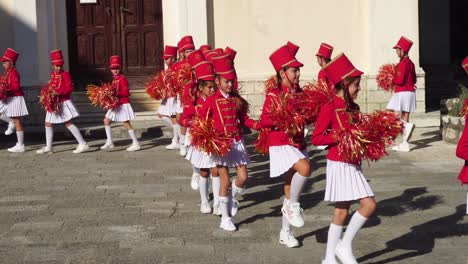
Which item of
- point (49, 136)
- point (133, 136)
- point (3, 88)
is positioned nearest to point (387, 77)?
point (133, 136)

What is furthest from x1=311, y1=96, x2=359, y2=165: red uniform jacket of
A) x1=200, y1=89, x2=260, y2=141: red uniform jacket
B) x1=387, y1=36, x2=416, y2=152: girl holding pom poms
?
x1=387, y1=36, x2=416, y2=152: girl holding pom poms

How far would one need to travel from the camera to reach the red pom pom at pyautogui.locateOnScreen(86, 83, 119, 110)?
1338cm

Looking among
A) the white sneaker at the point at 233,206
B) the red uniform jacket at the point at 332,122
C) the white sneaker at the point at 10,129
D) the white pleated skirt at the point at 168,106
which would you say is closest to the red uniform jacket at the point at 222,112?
the white sneaker at the point at 233,206

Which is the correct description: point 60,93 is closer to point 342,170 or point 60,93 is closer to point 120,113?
point 120,113

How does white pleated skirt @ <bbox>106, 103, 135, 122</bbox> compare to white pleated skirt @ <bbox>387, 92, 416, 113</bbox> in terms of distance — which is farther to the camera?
white pleated skirt @ <bbox>106, 103, 135, 122</bbox>

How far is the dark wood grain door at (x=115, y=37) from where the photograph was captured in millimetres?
17578

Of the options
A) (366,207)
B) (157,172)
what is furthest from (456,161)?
(366,207)

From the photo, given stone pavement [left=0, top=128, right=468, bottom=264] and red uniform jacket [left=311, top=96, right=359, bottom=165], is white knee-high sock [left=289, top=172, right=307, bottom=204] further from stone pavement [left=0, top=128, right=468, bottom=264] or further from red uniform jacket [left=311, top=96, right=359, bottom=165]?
red uniform jacket [left=311, top=96, right=359, bottom=165]

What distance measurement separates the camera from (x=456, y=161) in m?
11.9

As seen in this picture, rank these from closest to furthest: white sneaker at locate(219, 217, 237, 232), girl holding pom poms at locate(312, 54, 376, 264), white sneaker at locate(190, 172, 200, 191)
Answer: girl holding pom poms at locate(312, 54, 376, 264), white sneaker at locate(219, 217, 237, 232), white sneaker at locate(190, 172, 200, 191)

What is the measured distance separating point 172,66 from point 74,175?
207 centimetres

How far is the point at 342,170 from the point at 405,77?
667cm

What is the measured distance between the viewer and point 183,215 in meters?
8.85

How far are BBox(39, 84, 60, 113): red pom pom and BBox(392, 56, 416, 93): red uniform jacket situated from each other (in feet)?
16.0
